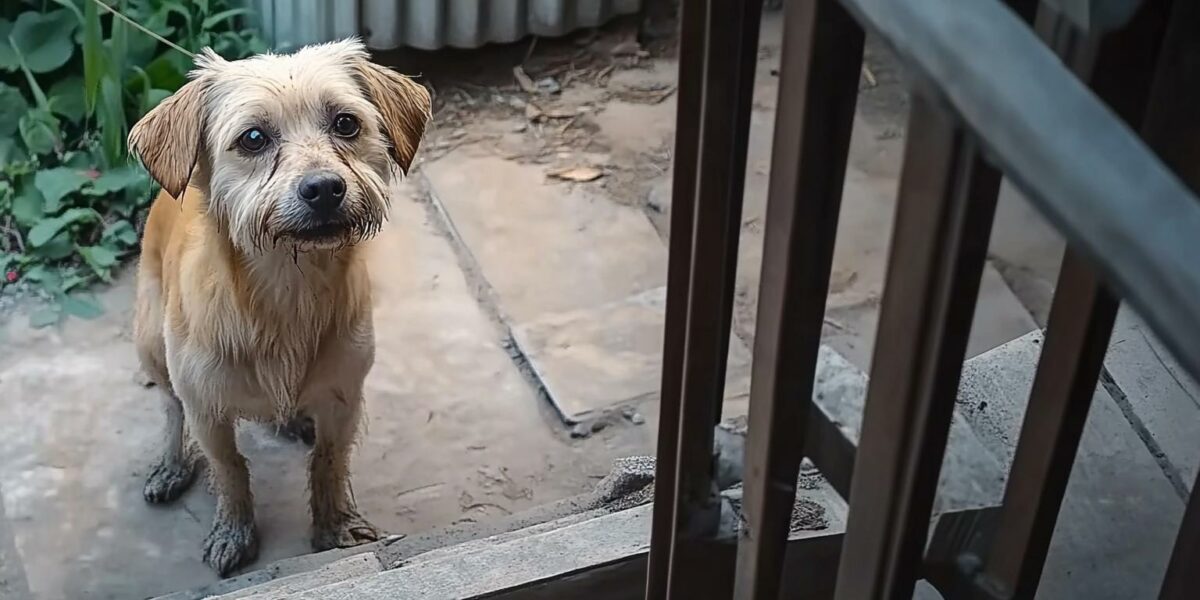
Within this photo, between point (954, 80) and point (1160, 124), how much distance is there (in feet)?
1.22

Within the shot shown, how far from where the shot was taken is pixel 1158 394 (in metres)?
1.94

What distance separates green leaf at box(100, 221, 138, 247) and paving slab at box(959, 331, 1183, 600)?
2.20 m

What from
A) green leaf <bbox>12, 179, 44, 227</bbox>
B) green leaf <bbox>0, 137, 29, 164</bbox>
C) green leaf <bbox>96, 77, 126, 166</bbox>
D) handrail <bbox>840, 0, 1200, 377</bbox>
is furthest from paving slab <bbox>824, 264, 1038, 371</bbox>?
handrail <bbox>840, 0, 1200, 377</bbox>

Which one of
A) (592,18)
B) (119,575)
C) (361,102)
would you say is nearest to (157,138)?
(361,102)

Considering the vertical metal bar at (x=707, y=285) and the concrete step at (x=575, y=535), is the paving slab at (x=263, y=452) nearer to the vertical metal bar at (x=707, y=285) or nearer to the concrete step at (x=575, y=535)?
the concrete step at (x=575, y=535)

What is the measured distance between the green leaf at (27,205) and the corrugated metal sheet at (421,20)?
79cm

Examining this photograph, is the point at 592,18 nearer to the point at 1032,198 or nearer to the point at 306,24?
the point at 306,24

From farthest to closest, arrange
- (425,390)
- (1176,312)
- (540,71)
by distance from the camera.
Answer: (540,71), (425,390), (1176,312)

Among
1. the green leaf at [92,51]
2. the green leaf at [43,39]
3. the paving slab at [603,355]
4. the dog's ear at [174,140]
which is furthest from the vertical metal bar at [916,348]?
the green leaf at [43,39]

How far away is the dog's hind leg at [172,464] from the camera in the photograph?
9.13ft

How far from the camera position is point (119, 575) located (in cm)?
261

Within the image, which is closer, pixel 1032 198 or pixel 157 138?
pixel 1032 198

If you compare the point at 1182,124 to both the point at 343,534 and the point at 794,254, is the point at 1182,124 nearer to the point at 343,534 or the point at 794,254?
the point at 794,254

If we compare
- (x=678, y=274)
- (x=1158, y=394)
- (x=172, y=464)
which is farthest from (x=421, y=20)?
(x=678, y=274)
